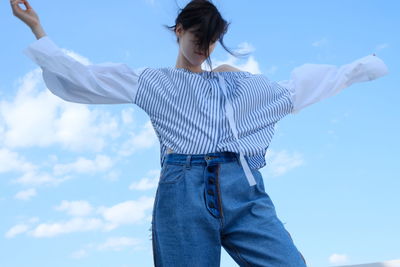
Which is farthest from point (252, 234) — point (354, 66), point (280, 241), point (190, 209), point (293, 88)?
point (354, 66)

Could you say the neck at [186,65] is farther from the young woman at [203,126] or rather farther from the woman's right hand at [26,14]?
the woman's right hand at [26,14]

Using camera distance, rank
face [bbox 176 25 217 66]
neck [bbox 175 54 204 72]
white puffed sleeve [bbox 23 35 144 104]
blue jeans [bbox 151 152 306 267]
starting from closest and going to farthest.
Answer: blue jeans [bbox 151 152 306 267] → white puffed sleeve [bbox 23 35 144 104] → face [bbox 176 25 217 66] → neck [bbox 175 54 204 72]

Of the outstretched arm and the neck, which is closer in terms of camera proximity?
the outstretched arm

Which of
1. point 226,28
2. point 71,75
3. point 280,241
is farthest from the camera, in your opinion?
point 226,28

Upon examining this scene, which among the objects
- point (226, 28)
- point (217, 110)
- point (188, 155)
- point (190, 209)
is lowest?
point (190, 209)

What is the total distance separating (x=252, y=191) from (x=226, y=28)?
733 millimetres

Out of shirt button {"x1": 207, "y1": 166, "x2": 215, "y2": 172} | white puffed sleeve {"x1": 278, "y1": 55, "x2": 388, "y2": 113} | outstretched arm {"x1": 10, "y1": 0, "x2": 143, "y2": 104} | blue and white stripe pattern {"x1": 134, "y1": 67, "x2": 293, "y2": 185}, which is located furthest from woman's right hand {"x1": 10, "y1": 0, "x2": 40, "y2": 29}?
white puffed sleeve {"x1": 278, "y1": 55, "x2": 388, "y2": 113}

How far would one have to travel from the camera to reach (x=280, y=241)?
6.76 feet

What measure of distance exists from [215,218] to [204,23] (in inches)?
32.2

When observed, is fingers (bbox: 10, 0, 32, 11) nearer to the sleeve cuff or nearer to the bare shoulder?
the sleeve cuff

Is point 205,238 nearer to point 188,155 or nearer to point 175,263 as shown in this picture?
point 175,263

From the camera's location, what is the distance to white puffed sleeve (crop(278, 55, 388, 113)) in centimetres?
249

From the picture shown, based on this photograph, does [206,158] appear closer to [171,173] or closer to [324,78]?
[171,173]

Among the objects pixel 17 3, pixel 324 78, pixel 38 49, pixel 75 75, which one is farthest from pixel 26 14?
pixel 324 78
